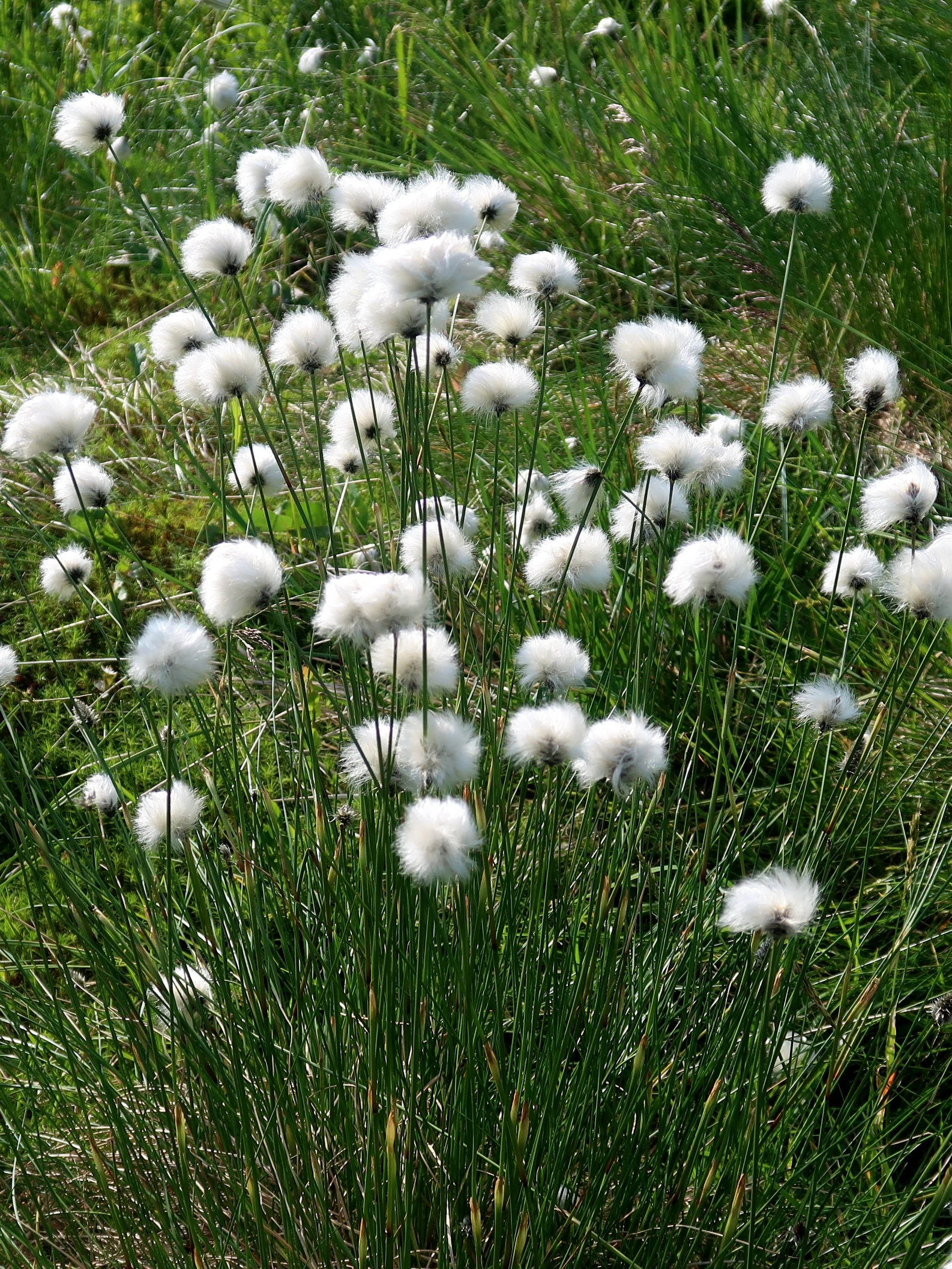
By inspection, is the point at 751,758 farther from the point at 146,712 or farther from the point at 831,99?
the point at 831,99

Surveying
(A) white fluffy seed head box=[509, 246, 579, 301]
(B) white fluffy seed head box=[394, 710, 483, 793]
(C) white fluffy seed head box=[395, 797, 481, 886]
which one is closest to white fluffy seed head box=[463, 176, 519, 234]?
(A) white fluffy seed head box=[509, 246, 579, 301]

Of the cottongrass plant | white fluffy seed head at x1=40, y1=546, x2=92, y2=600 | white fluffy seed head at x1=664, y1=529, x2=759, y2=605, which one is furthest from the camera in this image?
white fluffy seed head at x1=40, y1=546, x2=92, y2=600

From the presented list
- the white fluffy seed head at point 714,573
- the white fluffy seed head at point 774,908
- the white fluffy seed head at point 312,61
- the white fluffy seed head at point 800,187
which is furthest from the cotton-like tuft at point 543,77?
the white fluffy seed head at point 774,908

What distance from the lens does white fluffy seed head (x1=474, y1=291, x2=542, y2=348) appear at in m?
1.63

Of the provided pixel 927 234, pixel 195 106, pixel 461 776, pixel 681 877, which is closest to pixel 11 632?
pixel 681 877

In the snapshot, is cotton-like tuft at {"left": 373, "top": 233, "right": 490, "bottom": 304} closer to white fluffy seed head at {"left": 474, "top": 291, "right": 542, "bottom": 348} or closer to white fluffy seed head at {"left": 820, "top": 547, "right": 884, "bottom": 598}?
white fluffy seed head at {"left": 474, "top": 291, "right": 542, "bottom": 348}

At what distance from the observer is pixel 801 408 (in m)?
1.79

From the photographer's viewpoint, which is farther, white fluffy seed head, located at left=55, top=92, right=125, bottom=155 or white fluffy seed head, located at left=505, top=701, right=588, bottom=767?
white fluffy seed head, located at left=55, top=92, right=125, bottom=155

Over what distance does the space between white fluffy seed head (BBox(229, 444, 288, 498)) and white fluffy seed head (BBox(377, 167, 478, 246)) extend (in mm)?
424

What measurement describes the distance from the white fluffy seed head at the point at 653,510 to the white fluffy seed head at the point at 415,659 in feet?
1.44

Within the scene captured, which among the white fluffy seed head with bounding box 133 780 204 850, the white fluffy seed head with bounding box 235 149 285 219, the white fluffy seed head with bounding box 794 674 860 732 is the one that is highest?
the white fluffy seed head with bounding box 235 149 285 219

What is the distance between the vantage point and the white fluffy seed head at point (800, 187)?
6.14ft

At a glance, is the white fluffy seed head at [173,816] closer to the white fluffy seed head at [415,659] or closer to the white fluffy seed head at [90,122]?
the white fluffy seed head at [415,659]

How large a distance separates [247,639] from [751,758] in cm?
115
